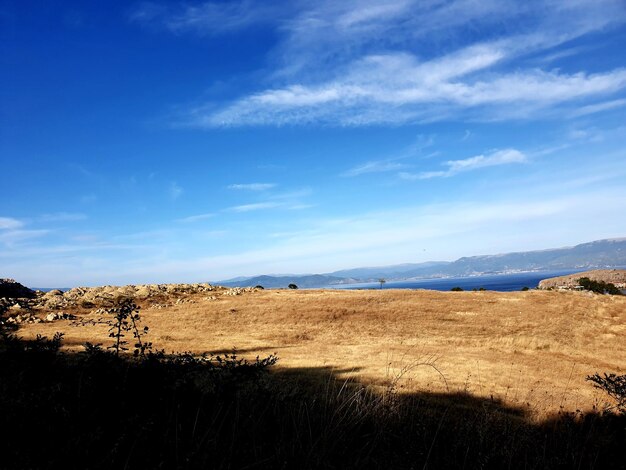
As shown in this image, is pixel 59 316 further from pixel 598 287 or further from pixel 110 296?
pixel 598 287

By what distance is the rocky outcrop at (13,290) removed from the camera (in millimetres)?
40062

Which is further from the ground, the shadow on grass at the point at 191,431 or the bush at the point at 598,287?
the shadow on grass at the point at 191,431

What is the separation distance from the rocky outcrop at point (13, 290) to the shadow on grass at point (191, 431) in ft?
127

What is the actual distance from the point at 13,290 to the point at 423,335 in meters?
39.4

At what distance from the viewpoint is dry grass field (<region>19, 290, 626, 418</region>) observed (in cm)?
2012

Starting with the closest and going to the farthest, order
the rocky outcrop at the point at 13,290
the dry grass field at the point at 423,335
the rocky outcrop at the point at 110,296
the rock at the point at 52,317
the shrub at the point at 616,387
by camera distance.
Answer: the shrub at the point at 616,387 < the dry grass field at the point at 423,335 < the rock at the point at 52,317 < the rocky outcrop at the point at 110,296 < the rocky outcrop at the point at 13,290

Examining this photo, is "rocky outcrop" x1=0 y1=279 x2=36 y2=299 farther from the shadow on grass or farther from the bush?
the bush

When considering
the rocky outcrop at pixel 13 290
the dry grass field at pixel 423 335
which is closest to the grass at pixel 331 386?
the dry grass field at pixel 423 335

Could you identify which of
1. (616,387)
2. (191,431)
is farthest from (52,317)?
(616,387)

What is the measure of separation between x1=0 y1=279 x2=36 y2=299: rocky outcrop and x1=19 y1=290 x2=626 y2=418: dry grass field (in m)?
10.2

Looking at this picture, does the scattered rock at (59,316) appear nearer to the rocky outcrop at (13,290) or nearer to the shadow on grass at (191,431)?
the rocky outcrop at (13,290)

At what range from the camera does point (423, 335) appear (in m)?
34.2

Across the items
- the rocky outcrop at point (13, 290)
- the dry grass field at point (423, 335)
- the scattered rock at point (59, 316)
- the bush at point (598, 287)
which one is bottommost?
the bush at point (598, 287)

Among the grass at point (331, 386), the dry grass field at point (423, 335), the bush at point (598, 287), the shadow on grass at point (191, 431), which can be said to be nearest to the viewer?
the shadow on grass at point (191, 431)
